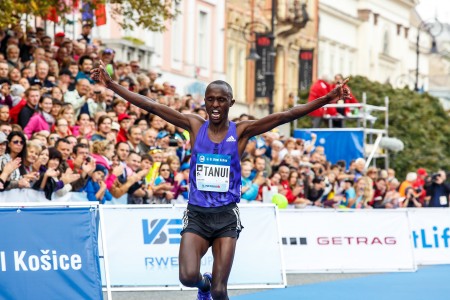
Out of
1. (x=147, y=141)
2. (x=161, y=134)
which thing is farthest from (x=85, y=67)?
(x=147, y=141)

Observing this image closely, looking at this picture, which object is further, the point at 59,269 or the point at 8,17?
the point at 8,17

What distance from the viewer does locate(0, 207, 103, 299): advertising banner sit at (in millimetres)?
13406

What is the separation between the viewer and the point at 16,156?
16.7m

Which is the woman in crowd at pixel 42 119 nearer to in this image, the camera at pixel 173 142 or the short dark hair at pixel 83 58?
the camera at pixel 173 142

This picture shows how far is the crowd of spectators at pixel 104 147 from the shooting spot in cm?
1717

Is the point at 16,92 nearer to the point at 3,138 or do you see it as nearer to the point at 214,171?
the point at 3,138

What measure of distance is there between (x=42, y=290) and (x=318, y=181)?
40.7 feet

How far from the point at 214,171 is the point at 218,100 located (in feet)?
1.96

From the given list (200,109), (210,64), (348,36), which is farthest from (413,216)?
(348,36)

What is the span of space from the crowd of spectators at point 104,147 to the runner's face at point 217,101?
13.6ft

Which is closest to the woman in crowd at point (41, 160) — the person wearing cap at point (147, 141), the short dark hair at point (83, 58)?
the person wearing cap at point (147, 141)

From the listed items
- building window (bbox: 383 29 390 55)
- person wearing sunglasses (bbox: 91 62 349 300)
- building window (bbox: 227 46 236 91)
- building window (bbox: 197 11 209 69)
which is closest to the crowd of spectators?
person wearing sunglasses (bbox: 91 62 349 300)

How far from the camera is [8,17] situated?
21.2 metres

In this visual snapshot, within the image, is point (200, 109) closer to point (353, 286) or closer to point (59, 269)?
point (353, 286)
